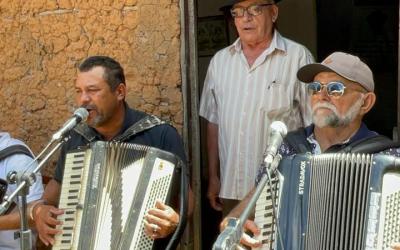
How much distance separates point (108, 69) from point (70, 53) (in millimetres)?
790

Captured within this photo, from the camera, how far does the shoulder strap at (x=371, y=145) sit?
3.46 metres

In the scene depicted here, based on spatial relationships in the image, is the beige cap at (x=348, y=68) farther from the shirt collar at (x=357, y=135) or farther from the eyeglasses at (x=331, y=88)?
the shirt collar at (x=357, y=135)

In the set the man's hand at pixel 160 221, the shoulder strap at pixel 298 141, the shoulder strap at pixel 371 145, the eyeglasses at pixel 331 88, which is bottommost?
the man's hand at pixel 160 221

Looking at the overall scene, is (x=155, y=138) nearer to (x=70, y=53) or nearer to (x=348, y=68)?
(x=348, y=68)

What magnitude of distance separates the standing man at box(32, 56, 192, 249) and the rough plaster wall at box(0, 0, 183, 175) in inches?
21.1

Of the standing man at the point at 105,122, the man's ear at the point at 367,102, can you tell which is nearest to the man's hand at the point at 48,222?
the standing man at the point at 105,122

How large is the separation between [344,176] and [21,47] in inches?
106

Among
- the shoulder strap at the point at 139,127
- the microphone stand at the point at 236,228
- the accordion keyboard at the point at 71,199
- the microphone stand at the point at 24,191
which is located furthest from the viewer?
the shoulder strap at the point at 139,127

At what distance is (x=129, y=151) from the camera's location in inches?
155

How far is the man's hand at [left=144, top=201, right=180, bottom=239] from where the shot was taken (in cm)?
381

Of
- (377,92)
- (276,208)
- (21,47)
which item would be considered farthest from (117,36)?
(377,92)

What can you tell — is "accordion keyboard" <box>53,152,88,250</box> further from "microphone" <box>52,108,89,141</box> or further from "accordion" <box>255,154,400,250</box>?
"accordion" <box>255,154,400,250</box>

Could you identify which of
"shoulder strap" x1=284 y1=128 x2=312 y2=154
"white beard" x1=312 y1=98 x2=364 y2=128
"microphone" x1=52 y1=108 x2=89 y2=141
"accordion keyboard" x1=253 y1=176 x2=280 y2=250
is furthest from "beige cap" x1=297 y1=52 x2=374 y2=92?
"microphone" x1=52 y1=108 x2=89 y2=141

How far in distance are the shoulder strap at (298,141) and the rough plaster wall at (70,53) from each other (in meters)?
1.20
